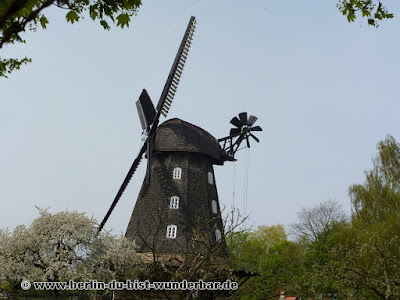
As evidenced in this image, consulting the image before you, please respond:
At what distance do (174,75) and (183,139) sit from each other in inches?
149

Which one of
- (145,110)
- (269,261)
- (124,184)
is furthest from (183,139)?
(269,261)

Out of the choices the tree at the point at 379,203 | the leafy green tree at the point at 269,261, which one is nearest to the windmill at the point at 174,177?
the tree at the point at 379,203

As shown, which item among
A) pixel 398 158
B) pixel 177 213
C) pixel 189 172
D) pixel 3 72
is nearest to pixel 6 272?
pixel 177 213

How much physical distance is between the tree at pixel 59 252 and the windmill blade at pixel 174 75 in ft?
24.0

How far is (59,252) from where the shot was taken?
63.5 ft

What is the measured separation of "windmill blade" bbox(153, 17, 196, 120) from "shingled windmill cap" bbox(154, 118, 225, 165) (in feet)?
2.75

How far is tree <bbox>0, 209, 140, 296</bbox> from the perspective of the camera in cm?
1892

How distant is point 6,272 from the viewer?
18.9m

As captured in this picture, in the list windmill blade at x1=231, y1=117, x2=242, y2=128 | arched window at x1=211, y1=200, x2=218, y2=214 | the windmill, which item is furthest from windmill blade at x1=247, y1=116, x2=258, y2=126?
arched window at x1=211, y1=200, x2=218, y2=214

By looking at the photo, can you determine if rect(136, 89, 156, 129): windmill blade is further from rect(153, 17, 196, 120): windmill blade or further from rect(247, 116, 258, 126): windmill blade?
rect(247, 116, 258, 126): windmill blade

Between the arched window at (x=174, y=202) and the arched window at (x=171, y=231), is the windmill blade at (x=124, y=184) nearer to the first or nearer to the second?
the arched window at (x=174, y=202)

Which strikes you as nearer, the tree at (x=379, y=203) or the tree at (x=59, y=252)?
the tree at (x=59, y=252)

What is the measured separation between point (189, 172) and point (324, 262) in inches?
583

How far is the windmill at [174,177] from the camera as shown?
73.9 ft
